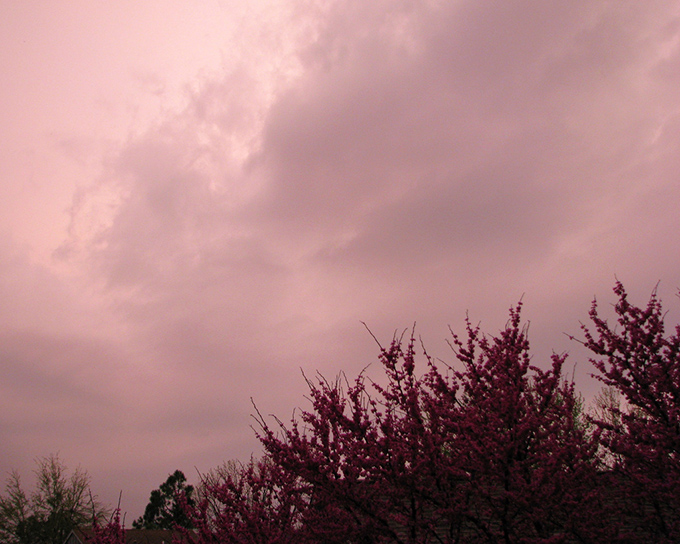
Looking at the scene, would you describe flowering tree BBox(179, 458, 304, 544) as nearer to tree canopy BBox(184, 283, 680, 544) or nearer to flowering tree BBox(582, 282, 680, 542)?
tree canopy BBox(184, 283, 680, 544)

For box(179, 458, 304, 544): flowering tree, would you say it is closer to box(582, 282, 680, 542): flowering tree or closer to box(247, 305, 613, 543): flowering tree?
box(247, 305, 613, 543): flowering tree

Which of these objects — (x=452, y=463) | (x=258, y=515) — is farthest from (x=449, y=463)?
(x=258, y=515)

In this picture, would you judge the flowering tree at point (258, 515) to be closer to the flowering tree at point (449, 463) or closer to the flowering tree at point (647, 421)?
the flowering tree at point (449, 463)

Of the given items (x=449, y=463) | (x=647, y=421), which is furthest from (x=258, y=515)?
(x=647, y=421)

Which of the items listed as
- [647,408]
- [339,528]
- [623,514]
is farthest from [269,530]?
[647,408]

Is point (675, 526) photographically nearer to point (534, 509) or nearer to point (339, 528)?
point (534, 509)

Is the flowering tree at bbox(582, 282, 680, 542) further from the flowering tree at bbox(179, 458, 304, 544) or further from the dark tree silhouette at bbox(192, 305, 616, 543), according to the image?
the flowering tree at bbox(179, 458, 304, 544)

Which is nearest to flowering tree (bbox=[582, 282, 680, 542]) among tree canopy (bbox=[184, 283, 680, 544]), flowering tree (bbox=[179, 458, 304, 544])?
tree canopy (bbox=[184, 283, 680, 544])

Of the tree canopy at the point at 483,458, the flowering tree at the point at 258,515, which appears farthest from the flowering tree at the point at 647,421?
the flowering tree at the point at 258,515

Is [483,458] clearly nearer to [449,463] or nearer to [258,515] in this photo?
[449,463]

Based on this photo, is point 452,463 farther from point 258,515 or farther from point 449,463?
point 258,515

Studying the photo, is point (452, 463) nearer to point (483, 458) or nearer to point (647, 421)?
point (483, 458)

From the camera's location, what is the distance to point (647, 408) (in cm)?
895

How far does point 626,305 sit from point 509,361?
348 cm
